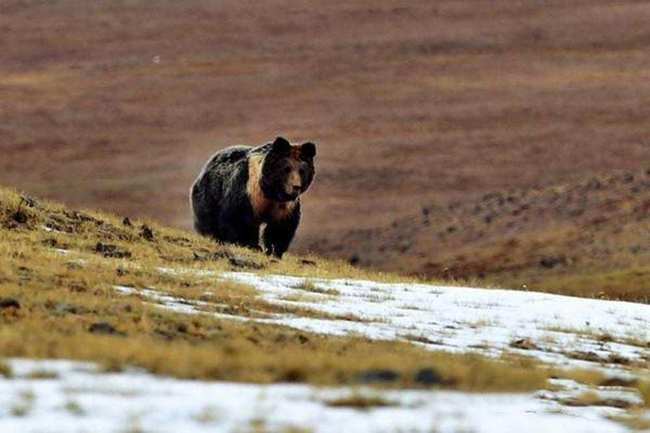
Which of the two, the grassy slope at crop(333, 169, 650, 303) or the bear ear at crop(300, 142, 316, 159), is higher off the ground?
the bear ear at crop(300, 142, 316, 159)

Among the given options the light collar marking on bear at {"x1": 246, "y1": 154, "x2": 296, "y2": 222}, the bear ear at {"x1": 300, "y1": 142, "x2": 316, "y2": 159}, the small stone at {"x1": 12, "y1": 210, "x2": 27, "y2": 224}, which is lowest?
the small stone at {"x1": 12, "y1": 210, "x2": 27, "y2": 224}

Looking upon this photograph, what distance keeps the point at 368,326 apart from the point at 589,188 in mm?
50913

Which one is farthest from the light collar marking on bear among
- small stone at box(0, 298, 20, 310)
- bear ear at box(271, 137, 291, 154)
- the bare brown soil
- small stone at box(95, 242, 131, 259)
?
the bare brown soil

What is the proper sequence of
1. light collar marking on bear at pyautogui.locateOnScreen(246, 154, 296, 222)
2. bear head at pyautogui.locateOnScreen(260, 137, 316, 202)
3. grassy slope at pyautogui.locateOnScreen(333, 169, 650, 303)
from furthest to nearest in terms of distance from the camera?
grassy slope at pyautogui.locateOnScreen(333, 169, 650, 303)
light collar marking on bear at pyautogui.locateOnScreen(246, 154, 296, 222)
bear head at pyautogui.locateOnScreen(260, 137, 316, 202)

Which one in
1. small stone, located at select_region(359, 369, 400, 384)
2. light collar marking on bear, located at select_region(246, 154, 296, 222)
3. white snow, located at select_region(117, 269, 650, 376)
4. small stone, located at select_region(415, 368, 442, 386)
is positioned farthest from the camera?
light collar marking on bear, located at select_region(246, 154, 296, 222)

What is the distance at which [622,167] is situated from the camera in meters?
74.9

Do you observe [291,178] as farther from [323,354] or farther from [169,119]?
[169,119]

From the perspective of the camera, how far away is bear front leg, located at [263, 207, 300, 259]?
81.5 feet

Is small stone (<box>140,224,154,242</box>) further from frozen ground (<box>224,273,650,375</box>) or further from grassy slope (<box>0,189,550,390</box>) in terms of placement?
frozen ground (<box>224,273,650,375</box>)

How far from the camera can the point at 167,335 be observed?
13.4m

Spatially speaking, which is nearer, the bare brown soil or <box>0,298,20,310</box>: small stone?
<box>0,298,20,310</box>: small stone

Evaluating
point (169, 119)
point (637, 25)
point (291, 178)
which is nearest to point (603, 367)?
point (291, 178)

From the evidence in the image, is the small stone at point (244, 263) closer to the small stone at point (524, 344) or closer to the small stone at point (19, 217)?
the small stone at point (19, 217)

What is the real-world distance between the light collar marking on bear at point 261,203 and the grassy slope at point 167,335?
13.4 ft
